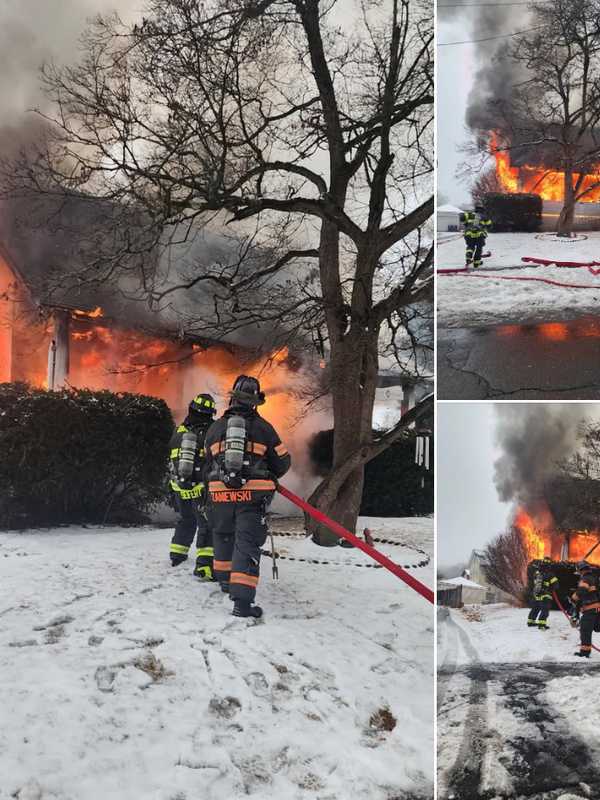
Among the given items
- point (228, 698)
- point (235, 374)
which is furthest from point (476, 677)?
point (235, 374)

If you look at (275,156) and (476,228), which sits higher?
(275,156)

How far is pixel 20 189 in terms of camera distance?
2.57 meters

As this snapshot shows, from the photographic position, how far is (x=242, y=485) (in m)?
2.41

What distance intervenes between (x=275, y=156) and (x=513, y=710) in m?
2.46

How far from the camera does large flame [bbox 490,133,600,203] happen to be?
5.81ft

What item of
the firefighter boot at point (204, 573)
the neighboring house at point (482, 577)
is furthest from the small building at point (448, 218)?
the firefighter boot at point (204, 573)

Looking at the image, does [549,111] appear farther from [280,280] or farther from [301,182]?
[280,280]

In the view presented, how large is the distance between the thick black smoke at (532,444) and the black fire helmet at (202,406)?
1.46 metres

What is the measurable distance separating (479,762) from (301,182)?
2463mm

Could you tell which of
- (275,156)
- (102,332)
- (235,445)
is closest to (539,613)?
(235,445)

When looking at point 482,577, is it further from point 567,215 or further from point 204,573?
point 204,573

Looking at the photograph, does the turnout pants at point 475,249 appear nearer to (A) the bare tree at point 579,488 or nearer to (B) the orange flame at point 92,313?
(A) the bare tree at point 579,488

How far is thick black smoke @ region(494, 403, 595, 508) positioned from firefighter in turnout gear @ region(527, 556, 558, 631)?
20cm

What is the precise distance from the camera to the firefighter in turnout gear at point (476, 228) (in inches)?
71.0
